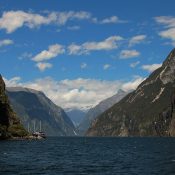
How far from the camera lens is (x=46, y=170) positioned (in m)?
82.7

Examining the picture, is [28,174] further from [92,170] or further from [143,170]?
[143,170]

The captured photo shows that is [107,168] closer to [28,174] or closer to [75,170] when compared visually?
[75,170]

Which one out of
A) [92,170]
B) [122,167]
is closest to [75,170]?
[92,170]

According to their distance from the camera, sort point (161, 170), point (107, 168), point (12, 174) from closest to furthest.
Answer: point (12, 174) < point (161, 170) < point (107, 168)

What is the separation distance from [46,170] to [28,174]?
7.40 metres

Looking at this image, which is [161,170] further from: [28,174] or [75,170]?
[28,174]

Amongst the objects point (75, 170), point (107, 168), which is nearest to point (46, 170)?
point (75, 170)

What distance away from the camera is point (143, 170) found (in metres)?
82.4

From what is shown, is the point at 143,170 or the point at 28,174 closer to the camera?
the point at 28,174

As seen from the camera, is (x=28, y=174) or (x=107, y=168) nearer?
(x=28, y=174)

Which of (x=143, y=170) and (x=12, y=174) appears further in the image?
(x=143, y=170)

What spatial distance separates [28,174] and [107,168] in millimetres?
17532

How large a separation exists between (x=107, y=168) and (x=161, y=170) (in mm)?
10816

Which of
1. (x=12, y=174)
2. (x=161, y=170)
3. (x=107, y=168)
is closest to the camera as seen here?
(x=12, y=174)
